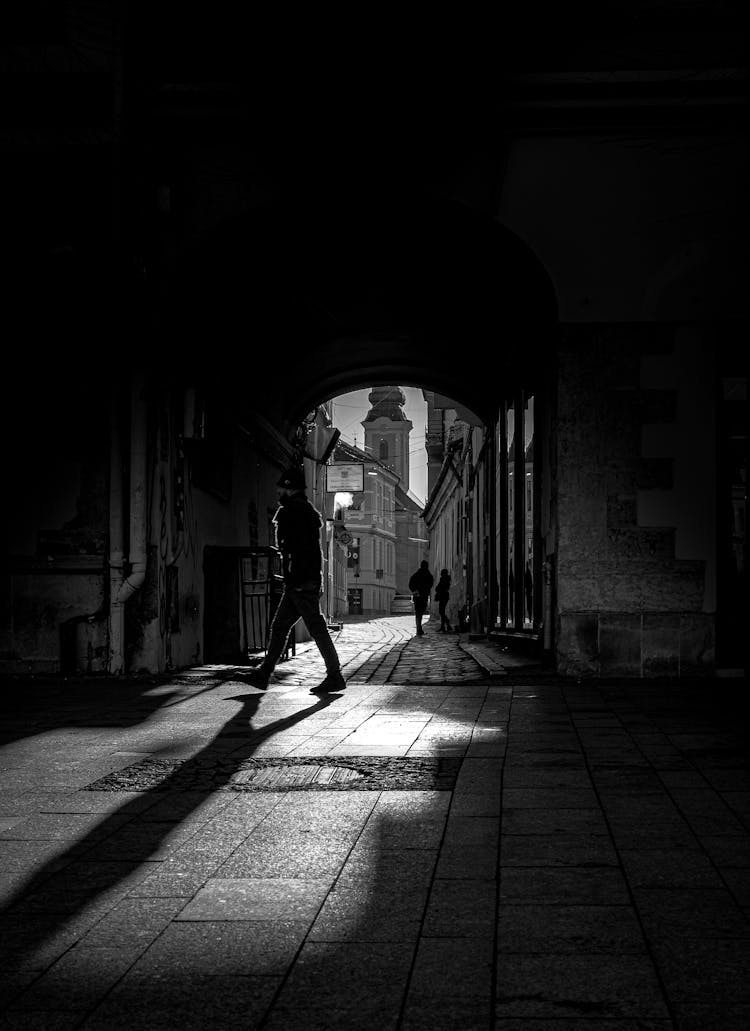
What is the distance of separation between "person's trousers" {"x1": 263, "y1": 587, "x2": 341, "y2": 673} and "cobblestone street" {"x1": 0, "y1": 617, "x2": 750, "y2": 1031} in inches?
92.0

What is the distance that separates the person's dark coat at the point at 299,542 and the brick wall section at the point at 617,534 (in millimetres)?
2226

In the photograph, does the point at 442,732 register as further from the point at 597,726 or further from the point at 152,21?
the point at 152,21

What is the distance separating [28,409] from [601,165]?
18.6ft

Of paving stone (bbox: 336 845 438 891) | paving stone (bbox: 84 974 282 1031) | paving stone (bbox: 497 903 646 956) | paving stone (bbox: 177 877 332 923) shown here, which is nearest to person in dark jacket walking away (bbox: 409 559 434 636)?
paving stone (bbox: 336 845 438 891)

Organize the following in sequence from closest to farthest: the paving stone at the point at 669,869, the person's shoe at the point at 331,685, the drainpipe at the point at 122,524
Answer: the paving stone at the point at 669,869
the person's shoe at the point at 331,685
the drainpipe at the point at 122,524

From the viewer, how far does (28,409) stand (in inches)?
436

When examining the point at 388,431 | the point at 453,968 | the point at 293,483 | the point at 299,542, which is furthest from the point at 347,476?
the point at 388,431

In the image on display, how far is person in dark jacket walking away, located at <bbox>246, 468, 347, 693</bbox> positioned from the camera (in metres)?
9.70

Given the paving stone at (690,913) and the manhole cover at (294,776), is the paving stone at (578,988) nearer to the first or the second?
the paving stone at (690,913)

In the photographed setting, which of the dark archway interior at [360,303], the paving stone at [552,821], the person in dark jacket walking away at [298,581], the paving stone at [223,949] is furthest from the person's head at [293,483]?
the paving stone at [223,949]

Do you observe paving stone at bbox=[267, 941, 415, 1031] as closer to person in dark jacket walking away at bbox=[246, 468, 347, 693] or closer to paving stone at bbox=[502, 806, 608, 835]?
paving stone at bbox=[502, 806, 608, 835]

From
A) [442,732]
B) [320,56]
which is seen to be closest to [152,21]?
[320,56]

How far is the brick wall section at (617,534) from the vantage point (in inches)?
418

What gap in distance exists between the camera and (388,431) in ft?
345
